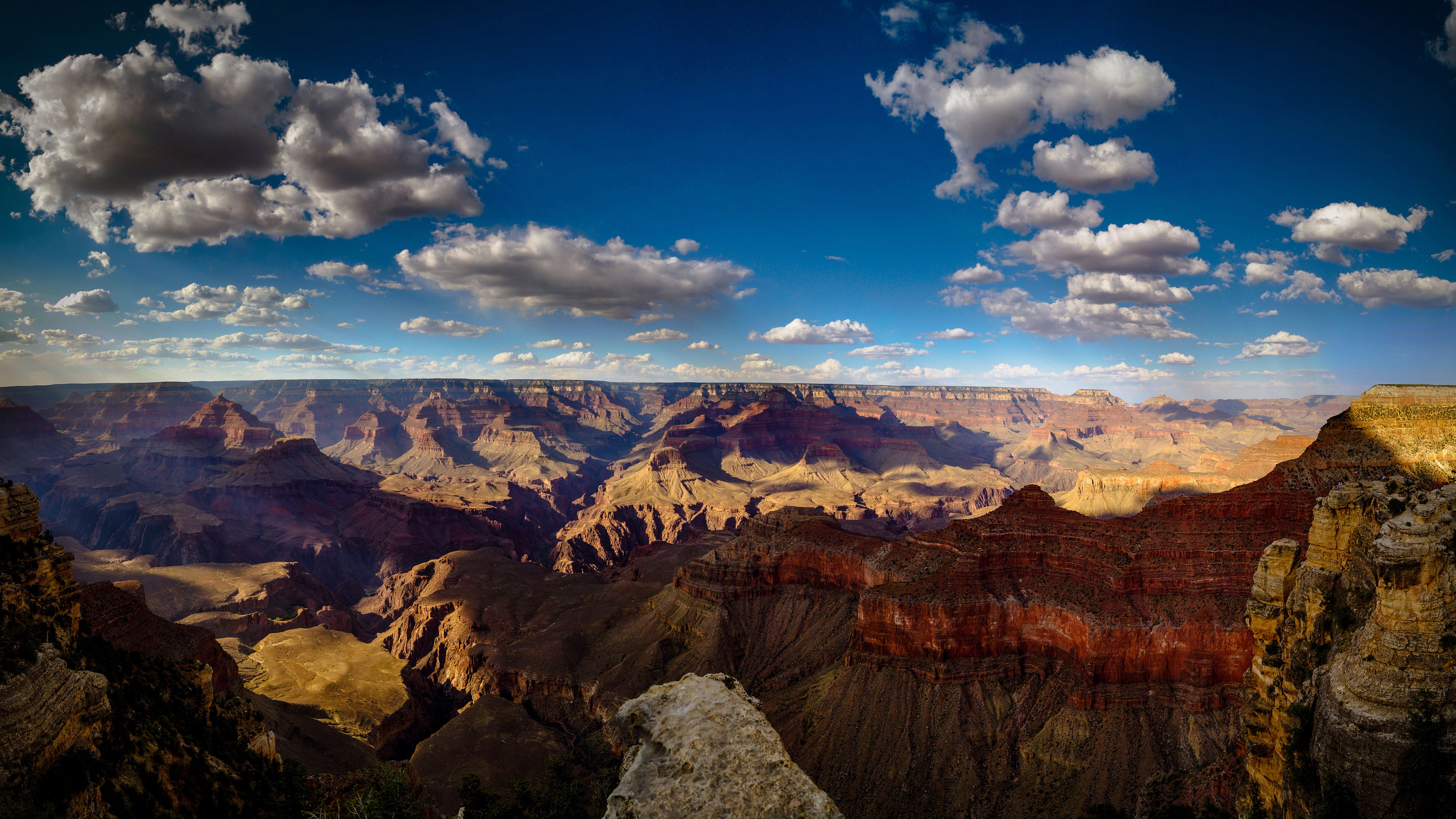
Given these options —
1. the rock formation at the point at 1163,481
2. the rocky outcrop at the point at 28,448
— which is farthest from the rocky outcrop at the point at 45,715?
the rocky outcrop at the point at 28,448

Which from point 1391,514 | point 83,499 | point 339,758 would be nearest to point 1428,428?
point 1391,514

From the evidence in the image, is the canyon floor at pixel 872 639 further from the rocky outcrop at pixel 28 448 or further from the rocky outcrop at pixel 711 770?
the rocky outcrop at pixel 28 448

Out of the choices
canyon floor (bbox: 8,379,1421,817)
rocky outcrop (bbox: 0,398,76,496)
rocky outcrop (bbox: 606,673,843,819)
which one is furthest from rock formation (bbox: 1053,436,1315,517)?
rocky outcrop (bbox: 0,398,76,496)

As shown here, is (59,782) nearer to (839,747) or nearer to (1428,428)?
(839,747)

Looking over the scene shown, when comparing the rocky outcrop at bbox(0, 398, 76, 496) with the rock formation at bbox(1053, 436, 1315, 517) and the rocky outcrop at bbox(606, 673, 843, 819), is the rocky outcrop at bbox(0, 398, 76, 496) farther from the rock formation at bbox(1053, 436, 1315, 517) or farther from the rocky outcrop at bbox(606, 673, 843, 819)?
the rock formation at bbox(1053, 436, 1315, 517)

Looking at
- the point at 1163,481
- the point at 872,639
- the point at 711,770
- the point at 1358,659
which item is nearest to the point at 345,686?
the point at 872,639

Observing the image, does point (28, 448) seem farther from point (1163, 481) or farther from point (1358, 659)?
point (1163, 481)
